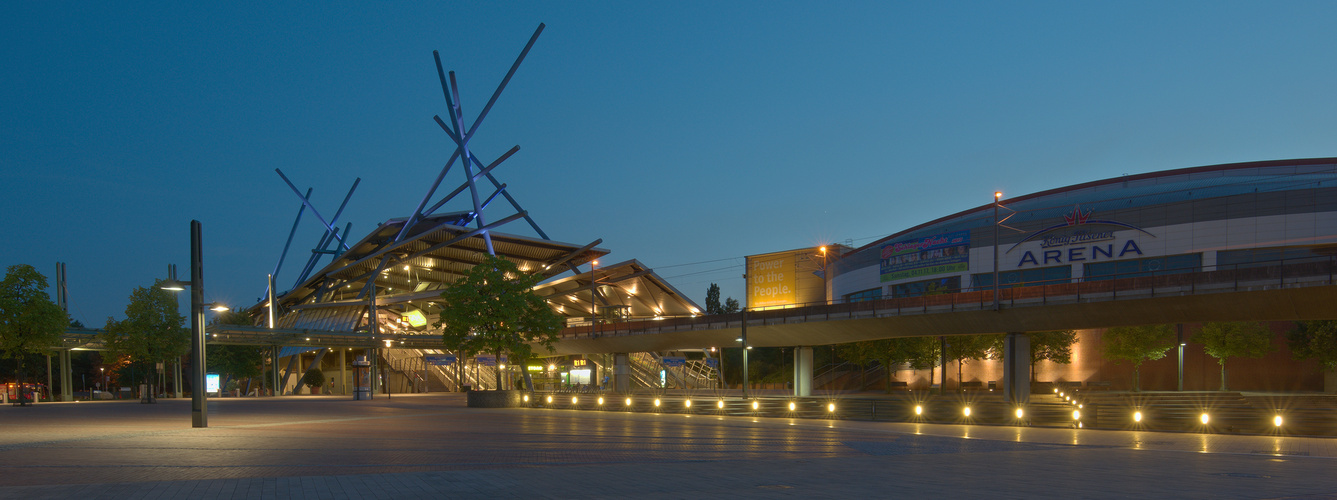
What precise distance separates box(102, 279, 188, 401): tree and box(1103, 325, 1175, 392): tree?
62593 mm

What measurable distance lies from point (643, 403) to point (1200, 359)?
5337 centimetres

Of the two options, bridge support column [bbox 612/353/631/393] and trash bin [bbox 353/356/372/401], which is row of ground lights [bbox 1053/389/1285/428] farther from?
bridge support column [bbox 612/353/631/393]

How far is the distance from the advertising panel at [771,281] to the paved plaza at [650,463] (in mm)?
72849

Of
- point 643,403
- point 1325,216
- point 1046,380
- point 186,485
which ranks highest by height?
point 1325,216

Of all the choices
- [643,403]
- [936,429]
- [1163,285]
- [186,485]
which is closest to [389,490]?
[186,485]

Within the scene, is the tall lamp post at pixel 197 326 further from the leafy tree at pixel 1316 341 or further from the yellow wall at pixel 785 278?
the yellow wall at pixel 785 278

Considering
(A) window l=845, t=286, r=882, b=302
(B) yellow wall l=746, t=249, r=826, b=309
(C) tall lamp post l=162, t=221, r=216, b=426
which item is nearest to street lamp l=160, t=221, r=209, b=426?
(C) tall lamp post l=162, t=221, r=216, b=426

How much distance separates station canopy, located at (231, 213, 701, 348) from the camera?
82.0m

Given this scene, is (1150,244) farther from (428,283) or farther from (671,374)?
A: (428,283)

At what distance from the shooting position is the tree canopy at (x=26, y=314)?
45.9m

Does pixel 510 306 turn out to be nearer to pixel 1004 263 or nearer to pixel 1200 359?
pixel 1004 263

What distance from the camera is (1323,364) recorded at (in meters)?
58.1

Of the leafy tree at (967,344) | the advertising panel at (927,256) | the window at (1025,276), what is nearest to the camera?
the leafy tree at (967,344)

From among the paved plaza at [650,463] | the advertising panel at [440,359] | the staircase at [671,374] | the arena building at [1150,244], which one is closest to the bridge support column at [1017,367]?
the arena building at [1150,244]
